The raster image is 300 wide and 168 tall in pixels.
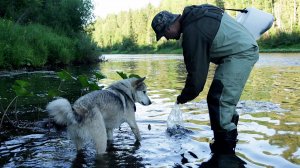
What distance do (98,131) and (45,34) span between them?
993 inches

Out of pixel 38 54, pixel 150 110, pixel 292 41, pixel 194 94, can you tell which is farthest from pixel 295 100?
pixel 292 41

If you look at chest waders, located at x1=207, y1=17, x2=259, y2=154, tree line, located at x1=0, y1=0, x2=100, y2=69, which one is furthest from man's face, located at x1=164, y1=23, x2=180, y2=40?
tree line, located at x1=0, y1=0, x2=100, y2=69

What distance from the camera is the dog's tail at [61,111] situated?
5906 mm

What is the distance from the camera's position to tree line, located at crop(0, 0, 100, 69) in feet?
75.6

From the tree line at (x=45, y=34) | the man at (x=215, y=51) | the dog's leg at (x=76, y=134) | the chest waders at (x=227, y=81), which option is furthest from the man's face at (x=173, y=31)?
the tree line at (x=45, y=34)

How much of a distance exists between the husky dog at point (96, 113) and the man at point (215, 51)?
154 cm

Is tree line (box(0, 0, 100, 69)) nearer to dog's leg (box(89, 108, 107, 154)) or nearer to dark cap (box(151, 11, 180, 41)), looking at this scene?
dog's leg (box(89, 108, 107, 154))

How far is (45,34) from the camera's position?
29.7 m

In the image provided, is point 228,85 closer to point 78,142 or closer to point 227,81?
point 227,81

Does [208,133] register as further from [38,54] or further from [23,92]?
[38,54]

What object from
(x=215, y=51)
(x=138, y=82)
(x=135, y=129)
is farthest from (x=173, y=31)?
(x=135, y=129)

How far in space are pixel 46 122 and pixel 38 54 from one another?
1865 centimetres

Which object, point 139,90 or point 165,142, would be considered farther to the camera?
point 139,90

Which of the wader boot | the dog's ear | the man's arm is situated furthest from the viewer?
the dog's ear
